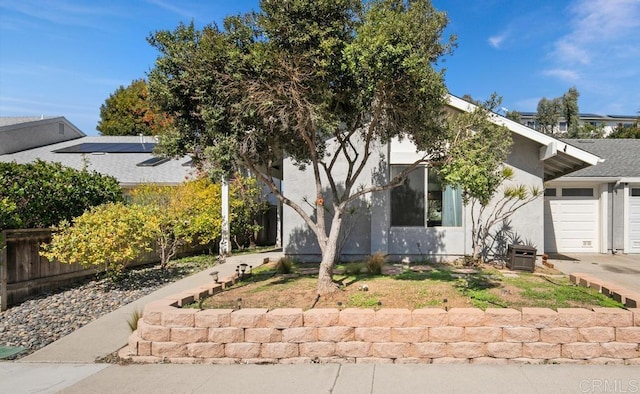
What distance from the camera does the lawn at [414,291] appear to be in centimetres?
644

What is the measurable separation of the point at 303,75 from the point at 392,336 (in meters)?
3.86

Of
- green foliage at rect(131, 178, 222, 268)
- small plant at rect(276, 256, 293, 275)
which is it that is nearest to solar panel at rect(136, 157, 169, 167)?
green foliage at rect(131, 178, 222, 268)

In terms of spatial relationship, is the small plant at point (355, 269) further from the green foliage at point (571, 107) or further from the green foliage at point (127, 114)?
the green foliage at point (571, 107)

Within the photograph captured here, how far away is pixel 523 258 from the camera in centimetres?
996

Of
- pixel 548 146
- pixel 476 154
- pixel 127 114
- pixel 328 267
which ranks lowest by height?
pixel 328 267

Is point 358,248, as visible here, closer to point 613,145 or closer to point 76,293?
point 76,293

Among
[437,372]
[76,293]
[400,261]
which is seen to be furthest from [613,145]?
[76,293]

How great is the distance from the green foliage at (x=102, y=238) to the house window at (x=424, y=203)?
635 centimetres

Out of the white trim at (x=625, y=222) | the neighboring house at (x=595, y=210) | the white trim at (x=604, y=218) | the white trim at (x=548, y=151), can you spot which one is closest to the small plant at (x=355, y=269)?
the white trim at (x=548, y=151)

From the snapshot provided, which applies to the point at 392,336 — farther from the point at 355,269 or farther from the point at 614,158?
the point at 614,158

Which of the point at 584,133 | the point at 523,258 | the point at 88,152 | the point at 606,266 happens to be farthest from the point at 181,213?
the point at 584,133

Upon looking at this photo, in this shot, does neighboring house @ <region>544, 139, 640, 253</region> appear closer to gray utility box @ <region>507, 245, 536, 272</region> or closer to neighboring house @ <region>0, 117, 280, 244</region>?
gray utility box @ <region>507, 245, 536, 272</region>

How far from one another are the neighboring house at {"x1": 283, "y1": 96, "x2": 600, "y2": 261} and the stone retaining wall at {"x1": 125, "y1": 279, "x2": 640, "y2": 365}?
5.86m

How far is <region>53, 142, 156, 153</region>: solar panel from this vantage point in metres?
20.5
